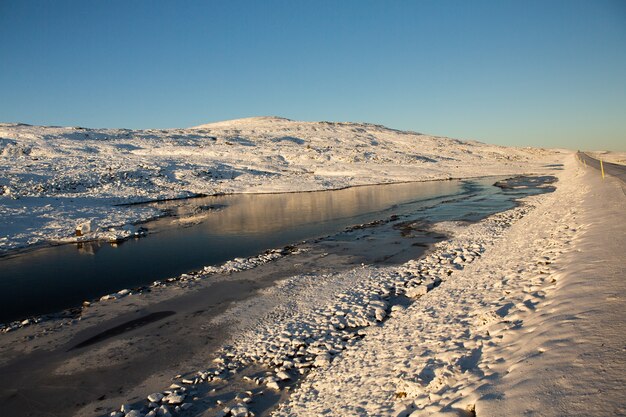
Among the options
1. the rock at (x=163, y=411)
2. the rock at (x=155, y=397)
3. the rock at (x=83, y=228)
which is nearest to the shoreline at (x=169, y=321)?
the rock at (x=155, y=397)

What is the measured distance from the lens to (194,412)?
8.15 m

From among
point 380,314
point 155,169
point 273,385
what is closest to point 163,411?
point 273,385

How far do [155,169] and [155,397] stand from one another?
57665 mm

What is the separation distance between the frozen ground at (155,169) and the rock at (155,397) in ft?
71.0

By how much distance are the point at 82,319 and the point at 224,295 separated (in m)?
5.20

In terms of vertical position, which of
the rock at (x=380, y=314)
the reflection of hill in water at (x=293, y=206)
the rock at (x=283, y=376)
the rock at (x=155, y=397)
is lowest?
the rock at (x=155, y=397)

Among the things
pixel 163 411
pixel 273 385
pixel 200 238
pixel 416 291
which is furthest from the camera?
pixel 200 238

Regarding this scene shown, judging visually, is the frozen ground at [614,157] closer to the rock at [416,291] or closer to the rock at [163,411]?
the rock at [416,291]

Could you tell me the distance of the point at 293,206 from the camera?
40.1 metres

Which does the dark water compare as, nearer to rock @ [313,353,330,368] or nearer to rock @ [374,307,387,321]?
rock @ [374,307,387,321]

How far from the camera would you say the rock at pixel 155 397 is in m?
8.52

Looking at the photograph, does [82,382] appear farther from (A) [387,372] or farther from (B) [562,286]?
(B) [562,286]

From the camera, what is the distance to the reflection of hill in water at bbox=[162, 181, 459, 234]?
1217 inches

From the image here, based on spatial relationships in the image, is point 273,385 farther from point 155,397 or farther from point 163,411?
point 155,397
